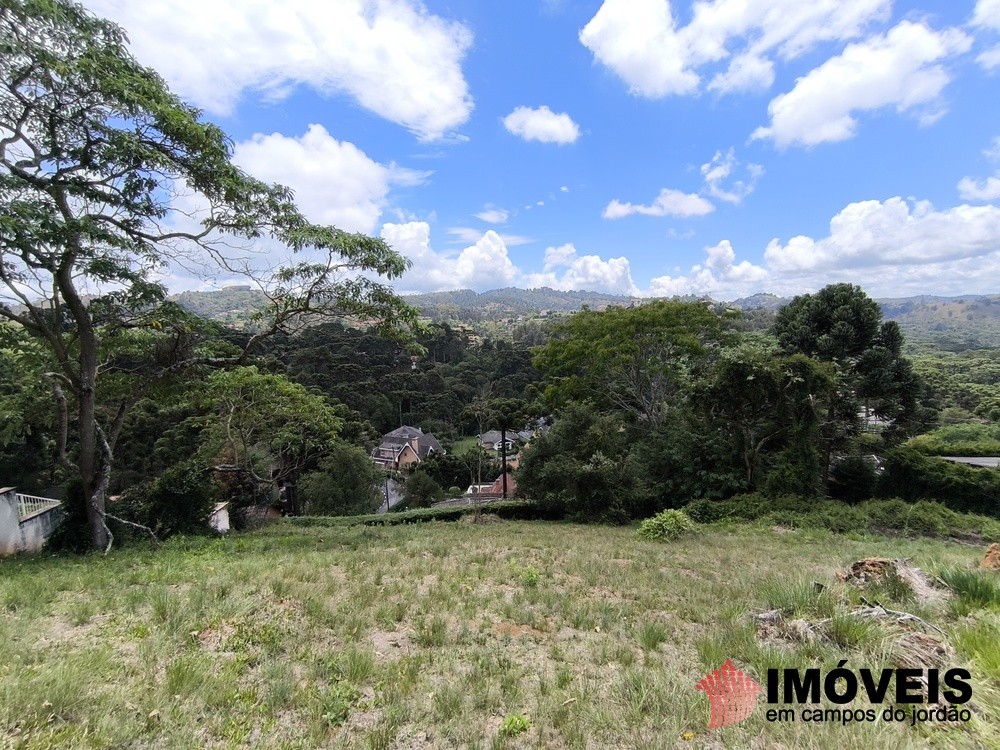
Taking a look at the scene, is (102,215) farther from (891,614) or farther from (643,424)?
(643,424)

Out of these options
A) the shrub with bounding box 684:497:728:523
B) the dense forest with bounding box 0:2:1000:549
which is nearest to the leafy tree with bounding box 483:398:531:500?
the dense forest with bounding box 0:2:1000:549

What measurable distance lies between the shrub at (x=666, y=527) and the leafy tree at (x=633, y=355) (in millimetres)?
7399

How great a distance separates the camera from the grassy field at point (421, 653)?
8.70ft

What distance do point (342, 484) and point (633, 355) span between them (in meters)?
16.8

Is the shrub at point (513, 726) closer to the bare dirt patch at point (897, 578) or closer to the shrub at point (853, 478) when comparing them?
the bare dirt patch at point (897, 578)

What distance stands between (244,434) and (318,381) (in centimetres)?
3119

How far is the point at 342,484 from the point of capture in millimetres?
24922

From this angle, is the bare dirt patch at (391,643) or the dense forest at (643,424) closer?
the bare dirt patch at (391,643)

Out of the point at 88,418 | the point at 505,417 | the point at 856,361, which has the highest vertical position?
the point at 88,418

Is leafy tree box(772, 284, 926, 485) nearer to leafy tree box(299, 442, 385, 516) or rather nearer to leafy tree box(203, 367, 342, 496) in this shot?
leafy tree box(203, 367, 342, 496)

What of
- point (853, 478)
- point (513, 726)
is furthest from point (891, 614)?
point (853, 478)

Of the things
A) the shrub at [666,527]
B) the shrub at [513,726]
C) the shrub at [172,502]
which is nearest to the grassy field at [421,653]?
the shrub at [513,726]

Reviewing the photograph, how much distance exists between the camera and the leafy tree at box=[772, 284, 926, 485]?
17.9 meters

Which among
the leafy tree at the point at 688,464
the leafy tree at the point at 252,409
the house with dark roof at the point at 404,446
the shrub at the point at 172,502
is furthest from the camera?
the house with dark roof at the point at 404,446
